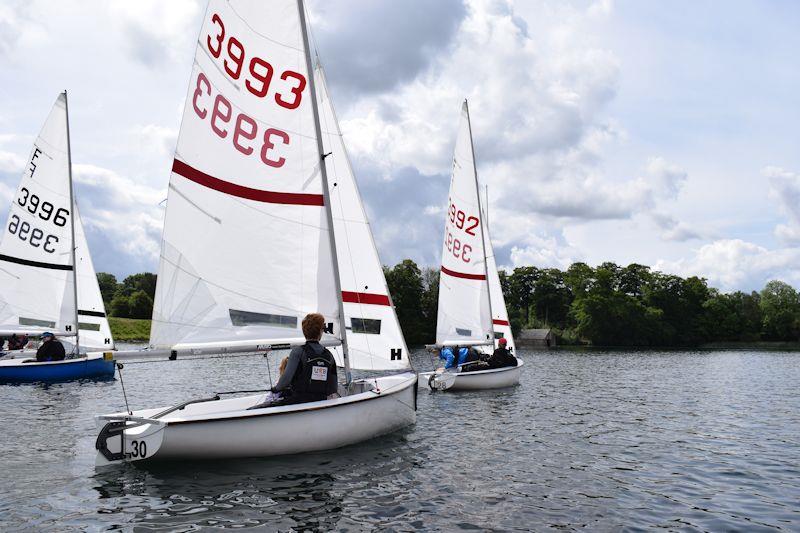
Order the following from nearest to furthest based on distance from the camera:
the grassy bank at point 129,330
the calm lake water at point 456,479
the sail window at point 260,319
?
the calm lake water at point 456,479 → the sail window at point 260,319 → the grassy bank at point 129,330

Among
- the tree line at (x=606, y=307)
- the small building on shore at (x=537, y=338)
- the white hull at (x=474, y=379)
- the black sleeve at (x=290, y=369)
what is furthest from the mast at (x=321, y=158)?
the small building on shore at (x=537, y=338)

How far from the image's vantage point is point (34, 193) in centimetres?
2517

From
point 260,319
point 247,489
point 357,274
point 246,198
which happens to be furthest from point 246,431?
point 357,274

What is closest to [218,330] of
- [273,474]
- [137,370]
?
[273,474]

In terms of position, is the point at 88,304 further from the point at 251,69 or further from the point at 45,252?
the point at 251,69

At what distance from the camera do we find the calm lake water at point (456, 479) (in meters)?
7.72

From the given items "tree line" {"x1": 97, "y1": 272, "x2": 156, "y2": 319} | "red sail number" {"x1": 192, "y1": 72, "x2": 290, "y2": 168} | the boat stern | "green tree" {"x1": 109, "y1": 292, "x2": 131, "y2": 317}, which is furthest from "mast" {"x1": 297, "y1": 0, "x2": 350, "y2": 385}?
"green tree" {"x1": 109, "y1": 292, "x2": 131, "y2": 317}

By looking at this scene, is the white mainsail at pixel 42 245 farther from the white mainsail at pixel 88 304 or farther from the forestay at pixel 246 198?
the forestay at pixel 246 198

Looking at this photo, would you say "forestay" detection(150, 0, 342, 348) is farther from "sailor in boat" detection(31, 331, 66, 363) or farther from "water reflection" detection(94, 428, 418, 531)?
"sailor in boat" detection(31, 331, 66, 363)

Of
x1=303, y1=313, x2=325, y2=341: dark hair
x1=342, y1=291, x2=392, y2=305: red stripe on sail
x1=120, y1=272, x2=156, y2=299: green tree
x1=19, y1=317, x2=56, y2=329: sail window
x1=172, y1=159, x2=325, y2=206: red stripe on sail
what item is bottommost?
x1=303, y1=313, x2=325, y2=341: dark hair

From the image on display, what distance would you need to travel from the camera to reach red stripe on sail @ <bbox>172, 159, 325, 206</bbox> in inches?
424

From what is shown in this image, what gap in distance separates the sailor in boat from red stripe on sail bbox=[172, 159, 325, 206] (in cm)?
1587

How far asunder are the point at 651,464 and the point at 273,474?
6.59 metres

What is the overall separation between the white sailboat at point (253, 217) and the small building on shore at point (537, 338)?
82.7 meters
